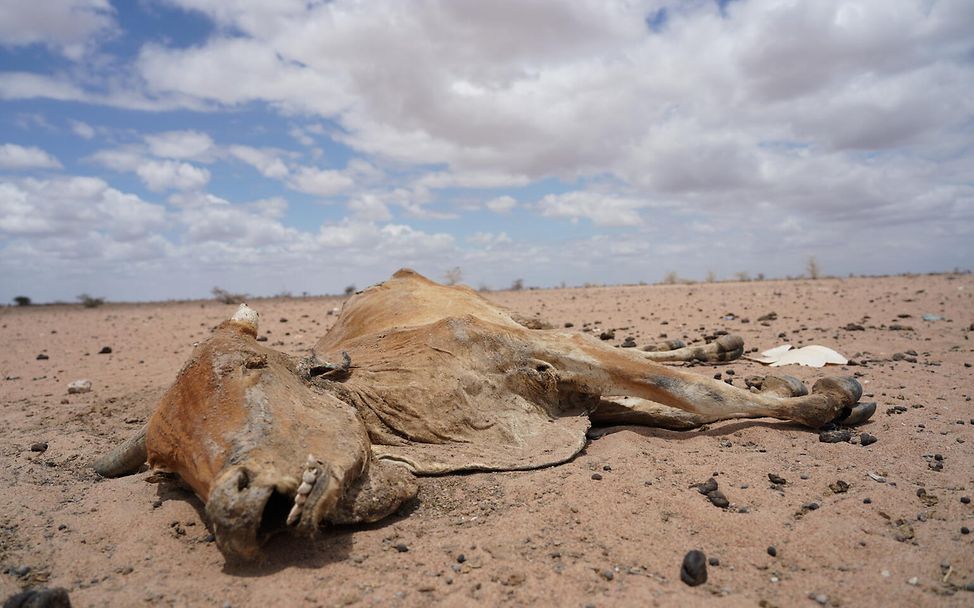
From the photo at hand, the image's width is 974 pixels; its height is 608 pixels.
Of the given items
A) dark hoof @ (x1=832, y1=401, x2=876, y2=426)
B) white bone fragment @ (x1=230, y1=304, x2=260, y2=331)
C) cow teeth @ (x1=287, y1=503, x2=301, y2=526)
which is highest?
white bone fragment @ (x1=230, y1=304, x2=260, y2=331)

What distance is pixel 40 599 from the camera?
7.91 feet

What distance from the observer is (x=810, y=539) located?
2.92 metres

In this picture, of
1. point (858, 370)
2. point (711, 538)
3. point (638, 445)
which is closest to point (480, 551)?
point (711, 538)

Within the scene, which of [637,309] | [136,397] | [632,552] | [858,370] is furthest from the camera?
[637,309]

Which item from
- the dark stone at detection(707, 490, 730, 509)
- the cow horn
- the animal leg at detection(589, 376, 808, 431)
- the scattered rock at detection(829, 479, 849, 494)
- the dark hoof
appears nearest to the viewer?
the dark stone at detection(707, 490, 730, 509)

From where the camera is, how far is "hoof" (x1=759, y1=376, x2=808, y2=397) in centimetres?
495

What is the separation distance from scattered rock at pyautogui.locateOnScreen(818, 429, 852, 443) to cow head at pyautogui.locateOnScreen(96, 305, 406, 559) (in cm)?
295

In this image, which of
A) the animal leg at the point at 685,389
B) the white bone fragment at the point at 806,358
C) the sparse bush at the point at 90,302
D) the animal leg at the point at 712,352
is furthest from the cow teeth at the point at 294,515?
the sparse bush at the point at 90,302

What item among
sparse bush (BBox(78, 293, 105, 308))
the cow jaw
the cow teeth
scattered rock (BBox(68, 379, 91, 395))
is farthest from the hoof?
sparse bush (BBox(78, 293, 105, 308))

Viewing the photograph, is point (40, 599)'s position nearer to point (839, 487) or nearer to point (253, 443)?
point (253, 443)

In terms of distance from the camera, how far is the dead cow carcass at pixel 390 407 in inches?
112

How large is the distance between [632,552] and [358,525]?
4.57 feet

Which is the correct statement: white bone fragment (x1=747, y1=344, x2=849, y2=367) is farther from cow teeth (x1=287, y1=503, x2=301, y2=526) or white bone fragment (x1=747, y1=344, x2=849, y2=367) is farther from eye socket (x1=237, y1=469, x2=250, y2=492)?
eye socket (x1=237, y1=469, x2=250, y2=492)

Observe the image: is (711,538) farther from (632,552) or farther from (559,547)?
(559,547)
